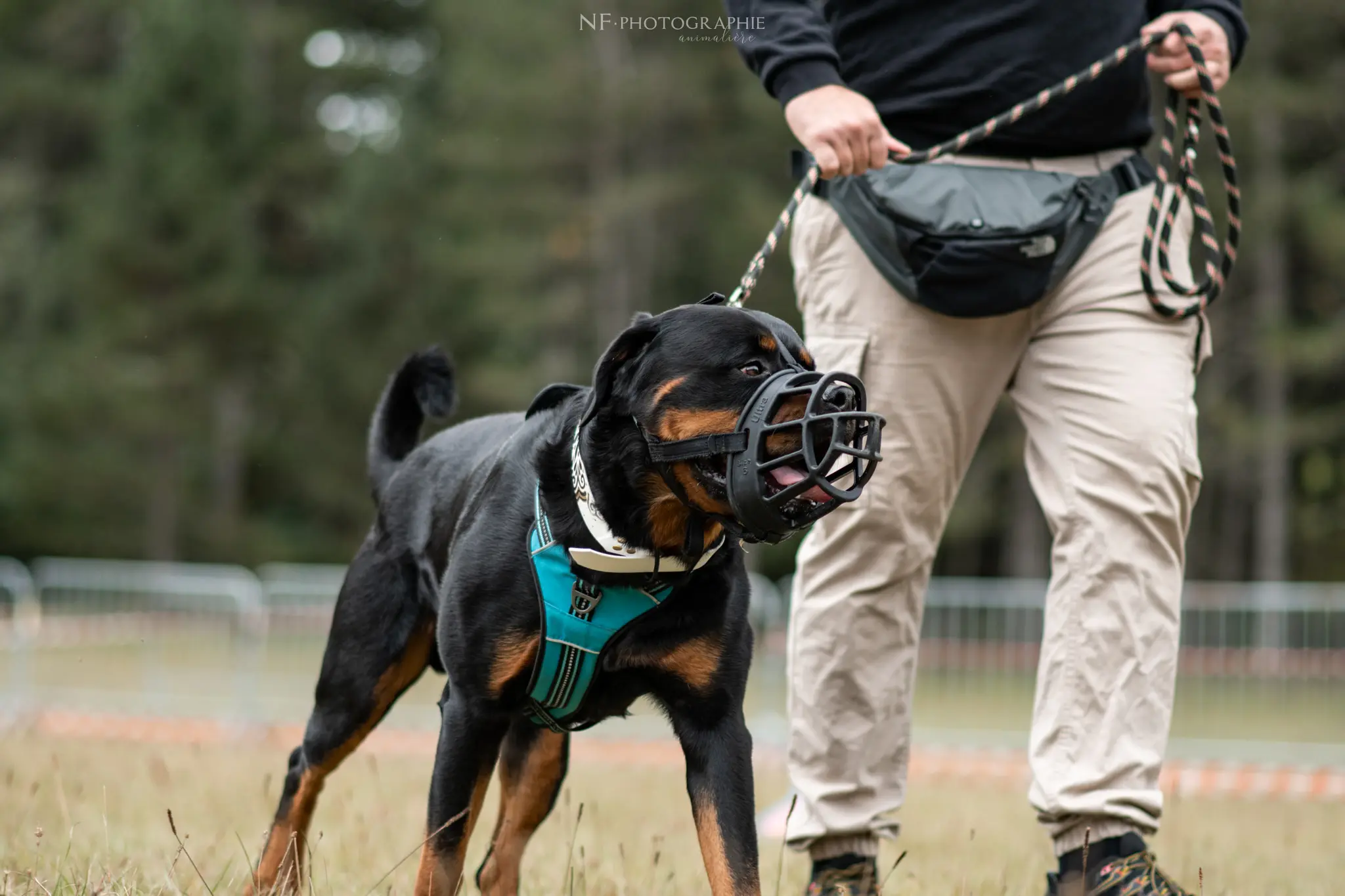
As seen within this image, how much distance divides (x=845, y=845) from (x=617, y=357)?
1425mm

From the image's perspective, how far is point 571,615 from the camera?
2.61 m

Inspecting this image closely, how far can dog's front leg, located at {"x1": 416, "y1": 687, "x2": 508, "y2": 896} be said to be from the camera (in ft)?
8.93

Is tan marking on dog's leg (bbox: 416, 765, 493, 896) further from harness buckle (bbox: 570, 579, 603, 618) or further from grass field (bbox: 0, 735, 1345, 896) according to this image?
harness buckle (bbox: 570, 579, 603, 618)

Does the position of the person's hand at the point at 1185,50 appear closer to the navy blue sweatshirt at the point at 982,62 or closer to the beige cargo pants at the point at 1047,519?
the navy blue sweatshirt at the point at 982,62

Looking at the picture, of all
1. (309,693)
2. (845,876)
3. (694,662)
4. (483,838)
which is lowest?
(309,693)

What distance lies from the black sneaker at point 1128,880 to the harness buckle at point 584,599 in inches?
47.1

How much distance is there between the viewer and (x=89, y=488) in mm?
24562

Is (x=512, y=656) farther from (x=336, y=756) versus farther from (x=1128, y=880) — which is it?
(x=1128, y=880)

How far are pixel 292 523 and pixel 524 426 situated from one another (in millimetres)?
26500

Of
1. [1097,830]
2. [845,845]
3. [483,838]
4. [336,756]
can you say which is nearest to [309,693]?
[483,838]

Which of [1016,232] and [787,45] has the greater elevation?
[787,45]

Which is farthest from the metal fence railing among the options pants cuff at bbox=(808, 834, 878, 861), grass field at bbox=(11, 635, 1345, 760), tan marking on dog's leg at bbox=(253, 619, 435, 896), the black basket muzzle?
the black basket muzzle

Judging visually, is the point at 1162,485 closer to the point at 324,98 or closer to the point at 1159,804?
the point at 1159,804

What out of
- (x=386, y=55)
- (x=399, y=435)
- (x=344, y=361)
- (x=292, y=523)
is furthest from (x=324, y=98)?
(x=399, y=435)
